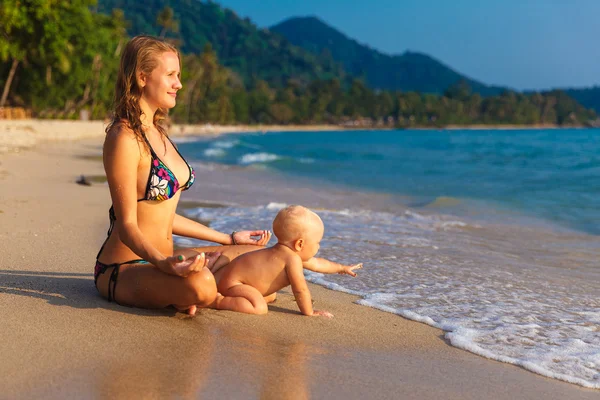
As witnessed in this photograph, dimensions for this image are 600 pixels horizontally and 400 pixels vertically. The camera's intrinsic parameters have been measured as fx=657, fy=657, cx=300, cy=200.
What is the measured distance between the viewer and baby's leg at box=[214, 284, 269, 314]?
377 cm

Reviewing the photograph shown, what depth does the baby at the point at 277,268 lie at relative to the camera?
3.67m

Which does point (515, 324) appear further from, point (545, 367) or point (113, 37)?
point (113, 37)

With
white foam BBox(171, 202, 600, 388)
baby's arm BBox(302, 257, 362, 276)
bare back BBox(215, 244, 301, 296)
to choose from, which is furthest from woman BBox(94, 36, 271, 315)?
white foam BBox(171, 202, 600, 388)

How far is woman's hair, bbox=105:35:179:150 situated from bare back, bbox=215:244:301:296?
86cm

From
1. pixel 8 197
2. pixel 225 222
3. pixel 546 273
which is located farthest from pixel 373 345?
pixel 8 197

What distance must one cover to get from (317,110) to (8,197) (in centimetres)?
16268

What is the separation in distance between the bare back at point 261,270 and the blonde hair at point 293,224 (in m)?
0.09

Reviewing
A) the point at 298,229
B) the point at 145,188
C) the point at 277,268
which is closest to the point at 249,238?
the point at 277,268

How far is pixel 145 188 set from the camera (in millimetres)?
3561

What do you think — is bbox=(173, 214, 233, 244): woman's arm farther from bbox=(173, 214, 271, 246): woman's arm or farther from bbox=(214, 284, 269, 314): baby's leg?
bbox=(214, 284, 269, 314): baby's leg

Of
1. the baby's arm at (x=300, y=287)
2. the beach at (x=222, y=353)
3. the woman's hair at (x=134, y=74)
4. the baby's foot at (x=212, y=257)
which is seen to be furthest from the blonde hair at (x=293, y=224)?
the woman's hair at (x=134, y=74)

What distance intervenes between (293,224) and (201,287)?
62 centimetres

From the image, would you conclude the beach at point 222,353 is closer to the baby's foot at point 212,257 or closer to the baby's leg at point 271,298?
the baby's leg at point 271,298

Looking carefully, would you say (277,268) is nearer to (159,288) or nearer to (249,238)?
(249,238)
